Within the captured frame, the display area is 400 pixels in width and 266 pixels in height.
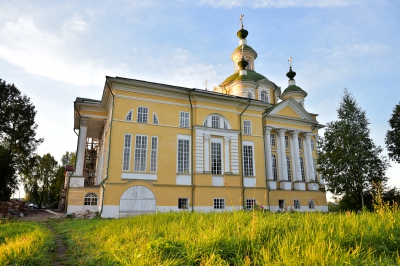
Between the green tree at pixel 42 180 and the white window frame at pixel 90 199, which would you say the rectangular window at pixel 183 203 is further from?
the green tree at pixel 42 180

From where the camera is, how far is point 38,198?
56.1 m

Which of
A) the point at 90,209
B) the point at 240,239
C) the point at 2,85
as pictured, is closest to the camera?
the point at 240,239

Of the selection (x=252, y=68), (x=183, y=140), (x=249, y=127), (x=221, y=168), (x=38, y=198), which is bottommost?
(x=38, y=198)

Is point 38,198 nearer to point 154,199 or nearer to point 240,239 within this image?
point 154,199

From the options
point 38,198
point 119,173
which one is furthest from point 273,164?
point 38,198

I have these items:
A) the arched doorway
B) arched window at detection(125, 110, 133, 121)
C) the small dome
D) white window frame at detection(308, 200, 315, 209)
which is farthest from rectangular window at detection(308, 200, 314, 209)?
the small dome

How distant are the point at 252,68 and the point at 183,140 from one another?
19201 millimetres

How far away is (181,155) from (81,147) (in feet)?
28.0

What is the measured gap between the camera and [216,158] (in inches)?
852

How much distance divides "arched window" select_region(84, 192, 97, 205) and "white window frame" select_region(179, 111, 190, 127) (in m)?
8.57

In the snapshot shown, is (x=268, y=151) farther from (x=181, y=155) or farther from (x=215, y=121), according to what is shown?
(x=181, y=155)

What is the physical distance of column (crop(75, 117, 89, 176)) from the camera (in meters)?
21.0

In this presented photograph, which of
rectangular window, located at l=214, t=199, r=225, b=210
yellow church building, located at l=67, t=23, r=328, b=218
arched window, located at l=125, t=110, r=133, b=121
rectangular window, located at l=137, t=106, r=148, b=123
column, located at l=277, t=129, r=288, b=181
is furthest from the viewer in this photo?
column, located at l=277, t=129, r=288, b=181

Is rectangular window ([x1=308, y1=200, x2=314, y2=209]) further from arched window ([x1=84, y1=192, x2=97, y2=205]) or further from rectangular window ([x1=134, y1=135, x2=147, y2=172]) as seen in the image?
arched window ([x1=84, y1=192, x2=97, y2=205])
